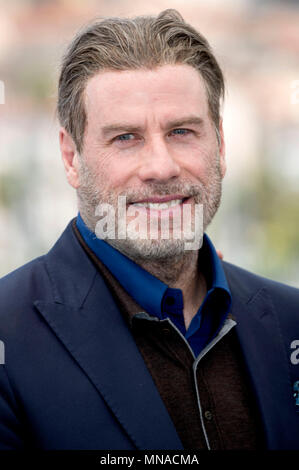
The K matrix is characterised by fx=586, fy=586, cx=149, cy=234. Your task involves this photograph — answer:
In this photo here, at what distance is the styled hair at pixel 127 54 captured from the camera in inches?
74.9

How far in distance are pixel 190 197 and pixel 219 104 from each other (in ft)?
1.39

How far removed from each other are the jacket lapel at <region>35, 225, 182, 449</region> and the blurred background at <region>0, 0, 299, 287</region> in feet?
10.5

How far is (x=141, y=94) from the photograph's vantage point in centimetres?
185

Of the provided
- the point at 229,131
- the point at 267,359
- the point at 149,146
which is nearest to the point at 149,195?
the point at 149,146

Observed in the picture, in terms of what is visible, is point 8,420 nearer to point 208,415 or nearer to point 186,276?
point 208,415

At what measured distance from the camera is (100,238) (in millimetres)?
1981

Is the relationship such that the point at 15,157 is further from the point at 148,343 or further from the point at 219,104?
the point at 148,343

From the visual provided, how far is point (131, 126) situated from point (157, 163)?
0.15m

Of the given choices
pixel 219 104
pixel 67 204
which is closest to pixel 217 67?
pixel 219 104

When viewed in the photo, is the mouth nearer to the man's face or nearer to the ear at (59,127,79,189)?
the man's face

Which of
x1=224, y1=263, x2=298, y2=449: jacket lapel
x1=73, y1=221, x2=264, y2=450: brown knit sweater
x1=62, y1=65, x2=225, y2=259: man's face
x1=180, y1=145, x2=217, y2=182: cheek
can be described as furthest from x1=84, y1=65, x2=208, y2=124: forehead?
x1=224, y1=263, x2=298, y2=449: jacket lapel

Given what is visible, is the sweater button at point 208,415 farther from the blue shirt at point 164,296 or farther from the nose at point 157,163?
the nose at point 157,163

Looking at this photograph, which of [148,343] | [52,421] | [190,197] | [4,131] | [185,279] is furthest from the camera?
[4,131]

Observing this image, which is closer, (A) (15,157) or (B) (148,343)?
(B) (148,343)
